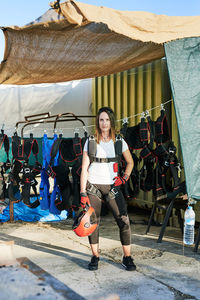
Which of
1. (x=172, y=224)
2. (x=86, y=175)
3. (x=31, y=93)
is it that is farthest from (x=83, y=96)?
(x=86, y=175)

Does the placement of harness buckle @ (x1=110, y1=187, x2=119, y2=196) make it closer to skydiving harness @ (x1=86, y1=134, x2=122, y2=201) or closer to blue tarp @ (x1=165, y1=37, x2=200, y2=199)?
skydiving harness @ (x1=86, y1=134, x2=122, y2=201)

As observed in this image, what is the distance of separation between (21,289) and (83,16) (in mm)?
2510

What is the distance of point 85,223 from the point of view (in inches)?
144

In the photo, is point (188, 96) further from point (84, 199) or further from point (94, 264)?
point (94, 264)

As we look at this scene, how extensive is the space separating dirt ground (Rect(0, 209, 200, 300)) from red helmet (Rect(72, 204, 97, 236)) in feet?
1.46

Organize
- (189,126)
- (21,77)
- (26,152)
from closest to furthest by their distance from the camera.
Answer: (189,126) < (21,77) < (26,152)

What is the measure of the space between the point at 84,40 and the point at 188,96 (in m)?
1.30

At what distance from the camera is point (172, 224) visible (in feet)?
19.2

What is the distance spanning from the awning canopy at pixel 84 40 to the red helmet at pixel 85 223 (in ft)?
5.83

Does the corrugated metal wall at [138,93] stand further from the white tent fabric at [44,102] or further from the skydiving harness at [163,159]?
the skydiving harness at [163,159]

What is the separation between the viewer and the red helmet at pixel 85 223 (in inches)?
144

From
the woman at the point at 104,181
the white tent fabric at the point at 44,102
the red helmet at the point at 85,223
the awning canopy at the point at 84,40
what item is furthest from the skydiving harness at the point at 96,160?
the white tent fabric at the point at 44,102

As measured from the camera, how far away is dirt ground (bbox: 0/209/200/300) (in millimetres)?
3340

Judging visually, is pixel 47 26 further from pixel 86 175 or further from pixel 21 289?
pixel 21 289
